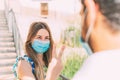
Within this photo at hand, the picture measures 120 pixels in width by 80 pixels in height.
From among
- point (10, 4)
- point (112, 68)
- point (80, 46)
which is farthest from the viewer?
point (10, 4)

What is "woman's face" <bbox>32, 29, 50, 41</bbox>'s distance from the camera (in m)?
2.27

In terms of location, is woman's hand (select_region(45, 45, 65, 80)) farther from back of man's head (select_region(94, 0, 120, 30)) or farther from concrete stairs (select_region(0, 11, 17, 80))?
back of man's head (select_region(94, 0, 120, 30))

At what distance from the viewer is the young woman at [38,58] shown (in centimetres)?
226

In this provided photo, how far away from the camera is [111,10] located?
2.00m

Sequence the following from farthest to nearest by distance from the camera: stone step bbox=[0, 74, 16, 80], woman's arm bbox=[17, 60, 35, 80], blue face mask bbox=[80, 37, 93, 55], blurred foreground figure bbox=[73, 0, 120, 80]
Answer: stone step bbox=[0, 74, 16, 80] → woman's arm bbox=[17, 60, 35, 80] → blue face mask bbox=[80, 37, 93, 55] → blurred foreground figure bbox=[73, 0, 120, 80]

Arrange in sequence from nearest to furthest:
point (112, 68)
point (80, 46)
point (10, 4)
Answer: point (112, 68)
point (80, 46)
point (10, 4)

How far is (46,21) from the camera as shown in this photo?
7.55ft

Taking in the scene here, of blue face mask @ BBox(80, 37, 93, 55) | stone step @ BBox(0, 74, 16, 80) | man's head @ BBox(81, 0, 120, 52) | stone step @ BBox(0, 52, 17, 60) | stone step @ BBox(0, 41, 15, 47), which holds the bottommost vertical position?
stone step @ BBox(0, 74, 16, 80)

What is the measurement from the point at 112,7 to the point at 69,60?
1.71ft

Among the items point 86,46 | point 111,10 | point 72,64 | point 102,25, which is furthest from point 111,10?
point 72,64

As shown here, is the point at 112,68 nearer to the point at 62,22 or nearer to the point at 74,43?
the point at 74,43

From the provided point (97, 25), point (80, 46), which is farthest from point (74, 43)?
point (97, 25)

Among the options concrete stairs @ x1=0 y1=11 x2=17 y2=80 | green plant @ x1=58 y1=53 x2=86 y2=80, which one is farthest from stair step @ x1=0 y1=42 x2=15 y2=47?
green plant @ x1=58 y1=53 x2=86 y2=80

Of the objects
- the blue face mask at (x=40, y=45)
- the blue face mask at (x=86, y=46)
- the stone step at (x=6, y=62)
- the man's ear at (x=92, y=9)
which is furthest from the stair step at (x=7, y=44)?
the man's ear at (x=92, y=9)
